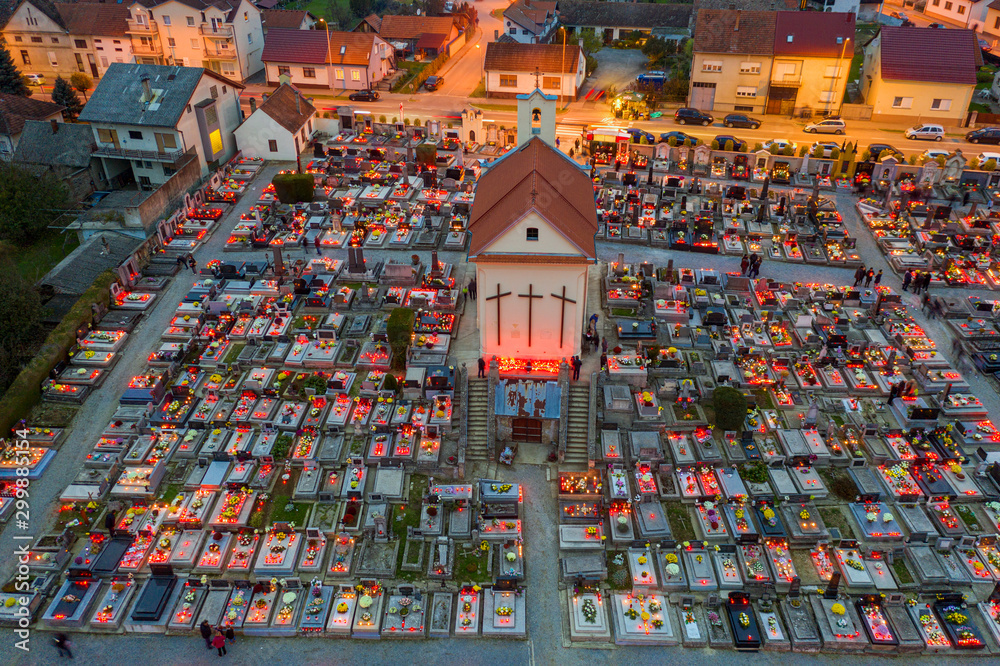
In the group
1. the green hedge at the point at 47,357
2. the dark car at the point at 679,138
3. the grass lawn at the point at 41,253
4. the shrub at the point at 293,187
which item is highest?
the dark car at the point at 679,138

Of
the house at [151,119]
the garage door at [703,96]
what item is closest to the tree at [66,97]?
the house at [151,119]

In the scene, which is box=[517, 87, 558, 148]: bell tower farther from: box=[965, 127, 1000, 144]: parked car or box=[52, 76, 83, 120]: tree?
box=[52, 76, 83, 120]: tree

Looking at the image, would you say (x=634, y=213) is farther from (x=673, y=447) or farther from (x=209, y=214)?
(x=209, y=214)

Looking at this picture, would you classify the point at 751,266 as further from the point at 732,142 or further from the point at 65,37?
the point at 65,37

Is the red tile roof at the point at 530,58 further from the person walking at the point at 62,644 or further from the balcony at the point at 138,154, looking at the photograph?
the person walking at the point at 62,644

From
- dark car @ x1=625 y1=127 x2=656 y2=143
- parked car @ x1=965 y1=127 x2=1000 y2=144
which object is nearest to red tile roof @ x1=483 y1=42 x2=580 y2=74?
dark car @ x1=625 y1=127 x2=656 y2=143

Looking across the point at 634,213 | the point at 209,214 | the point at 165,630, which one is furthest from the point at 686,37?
the point at 165,630
